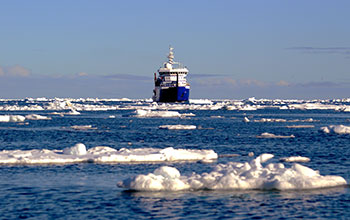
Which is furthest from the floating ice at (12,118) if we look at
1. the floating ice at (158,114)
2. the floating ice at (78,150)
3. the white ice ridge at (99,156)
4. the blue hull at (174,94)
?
the blue hull at (174,94)

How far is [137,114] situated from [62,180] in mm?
58684

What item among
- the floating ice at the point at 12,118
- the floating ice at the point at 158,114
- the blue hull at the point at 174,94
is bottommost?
the floating ice at the point at 12,118

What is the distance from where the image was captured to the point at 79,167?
79.8 feet

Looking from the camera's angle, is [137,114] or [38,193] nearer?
[38,193]

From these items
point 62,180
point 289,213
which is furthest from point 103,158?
point 289,213

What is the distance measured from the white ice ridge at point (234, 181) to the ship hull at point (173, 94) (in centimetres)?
10446

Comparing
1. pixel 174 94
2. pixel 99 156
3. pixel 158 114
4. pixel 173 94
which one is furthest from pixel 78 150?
pixel 173 94

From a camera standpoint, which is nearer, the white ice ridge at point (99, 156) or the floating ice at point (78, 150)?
the white ice ridge at point (99, 156)

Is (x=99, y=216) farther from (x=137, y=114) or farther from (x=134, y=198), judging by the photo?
(x=137, y=114)

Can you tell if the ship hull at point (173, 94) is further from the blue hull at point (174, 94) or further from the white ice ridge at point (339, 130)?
the white ice ridge at point (339, 130)

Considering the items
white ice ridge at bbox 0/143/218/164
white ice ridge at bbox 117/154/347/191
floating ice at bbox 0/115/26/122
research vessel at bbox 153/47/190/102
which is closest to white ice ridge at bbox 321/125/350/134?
white ice ridge at bbox 0/143/218/164

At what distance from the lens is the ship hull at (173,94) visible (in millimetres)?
124625

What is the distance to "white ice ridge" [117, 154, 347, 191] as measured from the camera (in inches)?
721

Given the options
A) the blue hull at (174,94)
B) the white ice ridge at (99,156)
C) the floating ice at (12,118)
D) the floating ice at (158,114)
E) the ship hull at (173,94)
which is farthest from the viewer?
the ship hull at (173,94)
